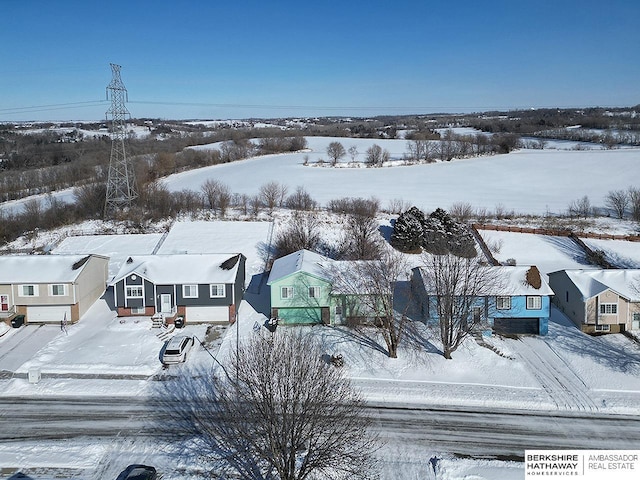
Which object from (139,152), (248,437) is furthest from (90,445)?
(139,152)

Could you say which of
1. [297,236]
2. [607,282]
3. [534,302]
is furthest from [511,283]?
[297,236]

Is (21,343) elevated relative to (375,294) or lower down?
lower down

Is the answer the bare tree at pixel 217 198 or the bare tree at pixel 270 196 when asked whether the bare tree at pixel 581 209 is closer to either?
the bare tree at pixel 270 196

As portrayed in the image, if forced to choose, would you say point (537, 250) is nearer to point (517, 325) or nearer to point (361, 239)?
point (361, 239)

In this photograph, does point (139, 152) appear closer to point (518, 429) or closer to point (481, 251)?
point (481, 251)

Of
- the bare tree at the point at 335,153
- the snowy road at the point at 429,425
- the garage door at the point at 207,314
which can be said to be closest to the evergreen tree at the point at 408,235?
the garage door at the point at 207,314

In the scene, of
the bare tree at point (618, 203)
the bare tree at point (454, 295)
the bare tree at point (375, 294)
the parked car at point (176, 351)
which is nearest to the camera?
the parked car at point (176, 351)

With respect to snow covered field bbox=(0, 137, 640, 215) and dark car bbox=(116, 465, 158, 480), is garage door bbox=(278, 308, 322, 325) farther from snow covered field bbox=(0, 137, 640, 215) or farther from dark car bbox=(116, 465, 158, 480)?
snow covered field bbox=(0, 137, 640, 215)
